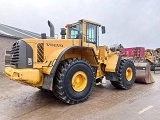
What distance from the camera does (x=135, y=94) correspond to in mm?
6219

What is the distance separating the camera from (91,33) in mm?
6543

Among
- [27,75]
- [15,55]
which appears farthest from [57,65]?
[15,55]

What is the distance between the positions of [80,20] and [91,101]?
2711 millimetres

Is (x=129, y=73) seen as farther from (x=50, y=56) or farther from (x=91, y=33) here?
(x=50, y=56)

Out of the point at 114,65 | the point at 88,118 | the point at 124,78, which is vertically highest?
the point at 114,65

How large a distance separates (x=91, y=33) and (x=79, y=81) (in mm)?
1925

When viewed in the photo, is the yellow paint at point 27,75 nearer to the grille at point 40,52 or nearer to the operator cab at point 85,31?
the grille at point 40,52

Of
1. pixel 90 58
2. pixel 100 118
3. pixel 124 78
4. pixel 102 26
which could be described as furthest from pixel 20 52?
pixel 124 78

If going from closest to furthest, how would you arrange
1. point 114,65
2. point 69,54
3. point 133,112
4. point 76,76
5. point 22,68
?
point 133,112, point 22,68, point 76,76, point 69,54, point 114,65

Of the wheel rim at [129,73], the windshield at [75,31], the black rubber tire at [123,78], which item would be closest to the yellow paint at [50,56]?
the windshield at [75,31]

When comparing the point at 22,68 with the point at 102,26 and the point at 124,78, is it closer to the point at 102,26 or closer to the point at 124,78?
the point at 102,26

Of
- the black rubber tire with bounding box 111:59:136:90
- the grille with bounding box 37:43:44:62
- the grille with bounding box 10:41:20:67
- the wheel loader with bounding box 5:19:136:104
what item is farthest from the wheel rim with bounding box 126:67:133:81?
the grille with bounding box 10:41:20:67

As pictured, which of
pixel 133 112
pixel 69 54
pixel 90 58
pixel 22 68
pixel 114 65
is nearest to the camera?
pixel 133 112

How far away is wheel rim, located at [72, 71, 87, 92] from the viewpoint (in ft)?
17.3
